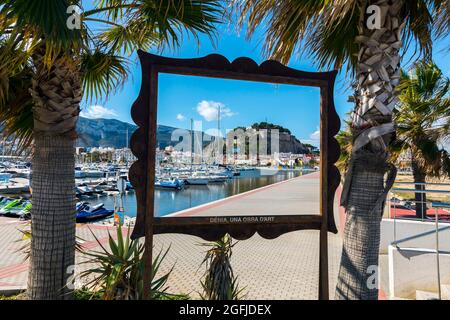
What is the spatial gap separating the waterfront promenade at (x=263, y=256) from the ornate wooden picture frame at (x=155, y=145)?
0.14 meters

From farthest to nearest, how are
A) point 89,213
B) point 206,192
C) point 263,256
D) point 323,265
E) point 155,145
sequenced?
point 89,213 → point 263,256 → point 206,192 → point 323,265 → point 155,145

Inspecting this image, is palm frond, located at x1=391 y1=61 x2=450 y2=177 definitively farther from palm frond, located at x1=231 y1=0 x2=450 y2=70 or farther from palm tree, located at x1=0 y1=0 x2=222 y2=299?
palm tree, located at x1=0 y1=0 x2=222 y2=299

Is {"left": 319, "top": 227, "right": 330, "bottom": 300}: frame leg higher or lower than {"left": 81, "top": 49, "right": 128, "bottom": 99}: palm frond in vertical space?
lower

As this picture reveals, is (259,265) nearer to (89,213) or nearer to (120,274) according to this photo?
(120,274)

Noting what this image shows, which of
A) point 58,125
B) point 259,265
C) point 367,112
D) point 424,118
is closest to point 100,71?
point 58,125

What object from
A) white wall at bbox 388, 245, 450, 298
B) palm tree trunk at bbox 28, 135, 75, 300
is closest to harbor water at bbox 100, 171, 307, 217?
palm tree trunk at bbox 28, 135, 75, 300

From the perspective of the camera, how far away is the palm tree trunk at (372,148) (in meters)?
2.47

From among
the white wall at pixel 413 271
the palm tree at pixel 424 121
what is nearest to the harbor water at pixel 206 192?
the white wall at pixel 413 271

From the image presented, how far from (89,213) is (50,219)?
44.5ft

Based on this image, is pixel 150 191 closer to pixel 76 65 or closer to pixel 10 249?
pixel 76 65

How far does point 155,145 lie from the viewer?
2473 mm

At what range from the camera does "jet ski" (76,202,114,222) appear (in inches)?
577

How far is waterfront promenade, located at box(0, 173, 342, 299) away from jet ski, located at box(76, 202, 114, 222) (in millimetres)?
3827
